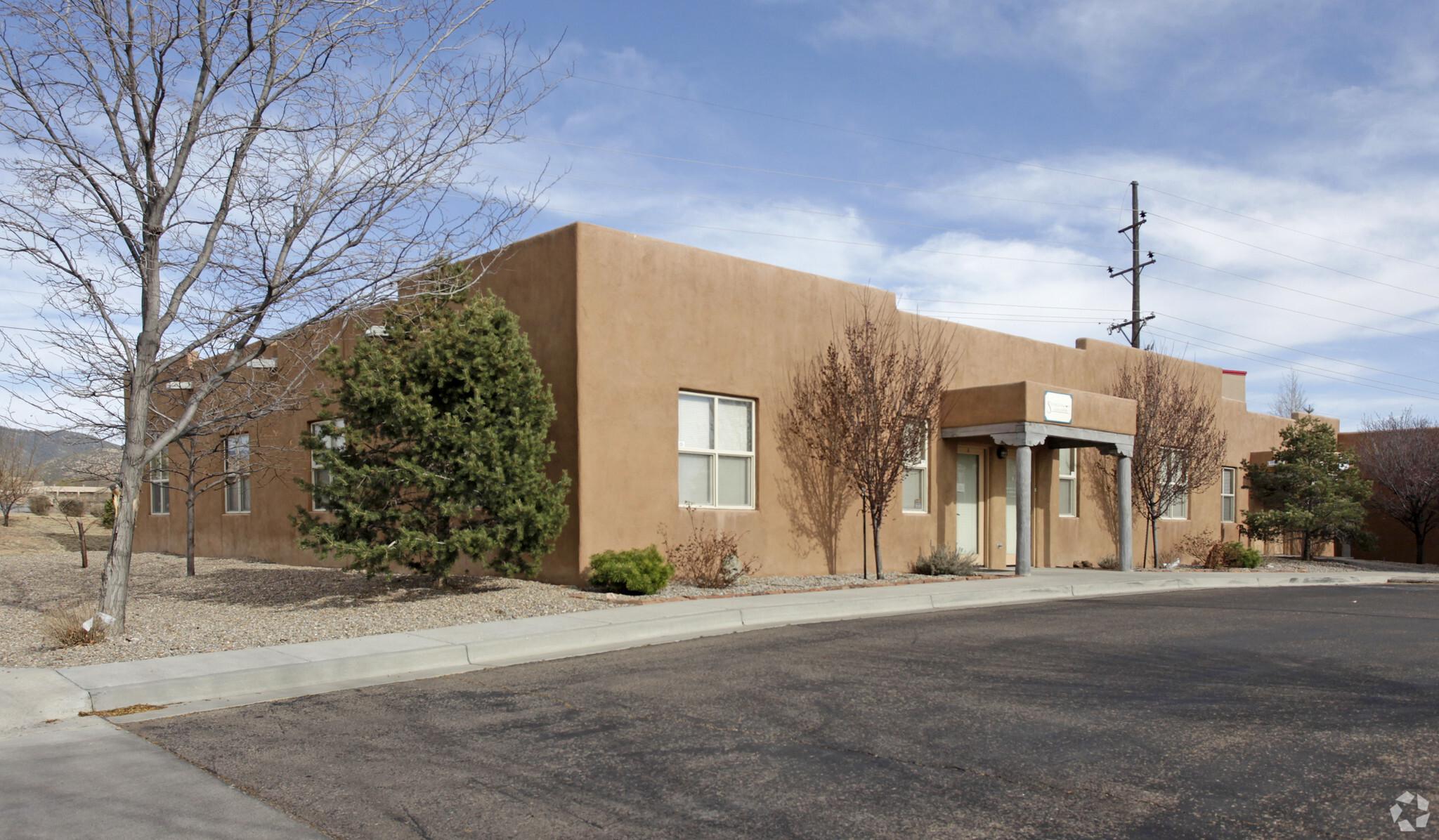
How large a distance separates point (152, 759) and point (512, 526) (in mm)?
6141

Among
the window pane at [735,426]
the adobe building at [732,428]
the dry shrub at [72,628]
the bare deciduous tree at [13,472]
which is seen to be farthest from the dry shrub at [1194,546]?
the bare deciduous tree at [13,472]

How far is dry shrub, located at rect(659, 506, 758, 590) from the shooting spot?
1420cm

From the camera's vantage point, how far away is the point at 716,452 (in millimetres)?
15148

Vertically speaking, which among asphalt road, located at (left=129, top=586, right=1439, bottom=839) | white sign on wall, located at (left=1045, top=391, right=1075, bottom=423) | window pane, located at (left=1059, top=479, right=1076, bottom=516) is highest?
white sign on wall, located at (left=1045, top=391, right=1075, bottom=423)

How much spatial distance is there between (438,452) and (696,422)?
4.32 meters

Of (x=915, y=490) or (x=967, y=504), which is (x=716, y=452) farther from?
(x=967, y=504)

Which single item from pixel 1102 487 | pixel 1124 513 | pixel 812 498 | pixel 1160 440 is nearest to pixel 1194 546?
pixel 1160 440

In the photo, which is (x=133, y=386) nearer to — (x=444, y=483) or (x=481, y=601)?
(x=444, y=483)

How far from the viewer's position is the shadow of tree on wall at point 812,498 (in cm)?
1608

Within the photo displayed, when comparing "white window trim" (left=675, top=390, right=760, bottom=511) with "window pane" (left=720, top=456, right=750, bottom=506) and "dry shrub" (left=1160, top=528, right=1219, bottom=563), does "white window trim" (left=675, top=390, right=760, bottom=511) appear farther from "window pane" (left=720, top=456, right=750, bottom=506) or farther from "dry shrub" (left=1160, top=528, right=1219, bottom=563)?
"dry shrub" (left=1160, top=528, right=1219, bottom=563)

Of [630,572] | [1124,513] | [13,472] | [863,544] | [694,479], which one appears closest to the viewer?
[630,572]

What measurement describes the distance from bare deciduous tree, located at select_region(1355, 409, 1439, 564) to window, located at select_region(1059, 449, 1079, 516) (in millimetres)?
13890

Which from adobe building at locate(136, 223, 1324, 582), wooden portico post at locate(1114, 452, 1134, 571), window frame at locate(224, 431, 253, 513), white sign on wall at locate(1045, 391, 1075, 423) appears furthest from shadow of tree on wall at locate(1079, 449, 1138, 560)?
window frame at locate(224, 431, 253, 513)

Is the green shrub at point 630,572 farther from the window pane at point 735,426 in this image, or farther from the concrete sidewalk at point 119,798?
the concrete sidewalk at point 119,798
